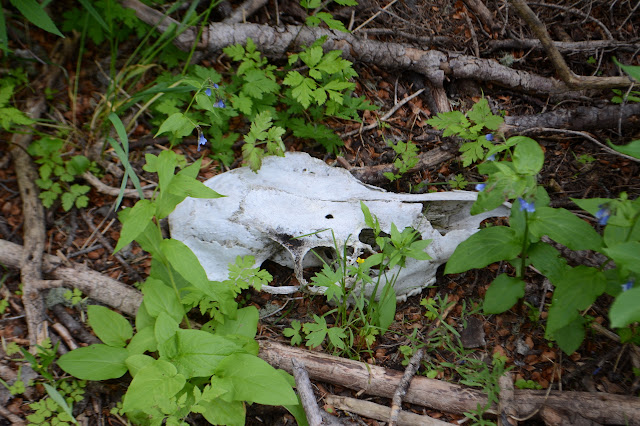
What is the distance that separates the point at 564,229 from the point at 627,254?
41cm

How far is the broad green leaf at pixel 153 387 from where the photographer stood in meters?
1.89

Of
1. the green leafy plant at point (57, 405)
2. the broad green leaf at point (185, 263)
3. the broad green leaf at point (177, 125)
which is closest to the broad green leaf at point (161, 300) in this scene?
the broad green leaf at point (185, 263)

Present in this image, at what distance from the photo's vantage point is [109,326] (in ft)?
7.78

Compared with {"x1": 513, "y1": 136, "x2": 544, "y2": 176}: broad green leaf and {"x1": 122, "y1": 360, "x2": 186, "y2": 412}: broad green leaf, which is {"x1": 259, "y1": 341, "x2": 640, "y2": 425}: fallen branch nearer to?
{"x1": 122, "y1": 360, "x2": 186, "y2": 412}: broad green leaf

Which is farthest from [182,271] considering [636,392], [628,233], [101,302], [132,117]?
[636,392]

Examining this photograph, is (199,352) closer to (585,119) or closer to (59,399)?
(59,399)

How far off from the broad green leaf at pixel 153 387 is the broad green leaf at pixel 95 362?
0.32m

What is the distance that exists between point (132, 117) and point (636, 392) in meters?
3.54

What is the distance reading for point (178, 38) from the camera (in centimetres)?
333

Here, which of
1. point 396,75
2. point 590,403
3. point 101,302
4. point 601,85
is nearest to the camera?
point 590,403

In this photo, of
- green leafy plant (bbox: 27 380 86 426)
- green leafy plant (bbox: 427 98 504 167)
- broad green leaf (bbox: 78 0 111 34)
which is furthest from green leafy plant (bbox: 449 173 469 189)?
green leafy plant (bbox: 27 380 86 426)

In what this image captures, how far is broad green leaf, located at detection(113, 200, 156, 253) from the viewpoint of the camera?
2004 millimetres

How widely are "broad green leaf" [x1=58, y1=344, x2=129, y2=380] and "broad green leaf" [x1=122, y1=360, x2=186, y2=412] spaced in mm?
321

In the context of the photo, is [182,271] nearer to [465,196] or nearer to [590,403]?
[465,196]
